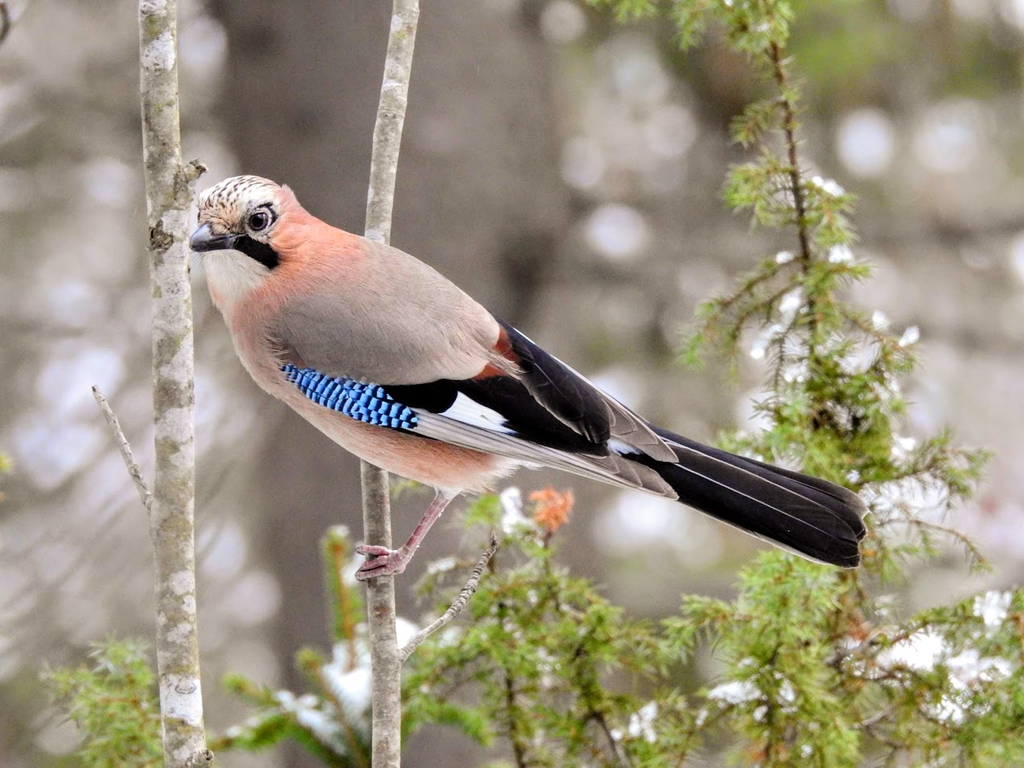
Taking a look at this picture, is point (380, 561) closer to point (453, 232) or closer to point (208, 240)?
point (208, 240)

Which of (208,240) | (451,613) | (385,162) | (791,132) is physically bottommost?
(451,613)

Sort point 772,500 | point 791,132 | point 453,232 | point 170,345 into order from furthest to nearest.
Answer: point 453,232, point 791,132, point 772,500, point 170,345

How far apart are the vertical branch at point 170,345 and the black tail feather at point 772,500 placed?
100cm

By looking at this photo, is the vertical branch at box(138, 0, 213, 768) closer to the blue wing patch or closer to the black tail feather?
the blue wing patch

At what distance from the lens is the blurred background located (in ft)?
14.9

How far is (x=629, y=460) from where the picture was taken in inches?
96.4

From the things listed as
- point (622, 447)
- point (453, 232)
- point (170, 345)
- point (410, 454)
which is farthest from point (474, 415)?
point (453, 232)

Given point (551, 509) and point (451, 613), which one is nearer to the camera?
point (451, 613)

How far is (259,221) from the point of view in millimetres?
2461

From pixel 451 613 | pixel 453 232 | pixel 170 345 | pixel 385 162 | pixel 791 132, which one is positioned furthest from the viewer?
pixel 453 232

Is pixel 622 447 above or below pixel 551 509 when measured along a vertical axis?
above

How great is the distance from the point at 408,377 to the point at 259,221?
0.45 metres

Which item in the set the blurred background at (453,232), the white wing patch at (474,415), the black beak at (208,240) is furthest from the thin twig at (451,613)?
the blurred background at (453,232)

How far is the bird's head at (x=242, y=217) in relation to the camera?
2.35 meters
